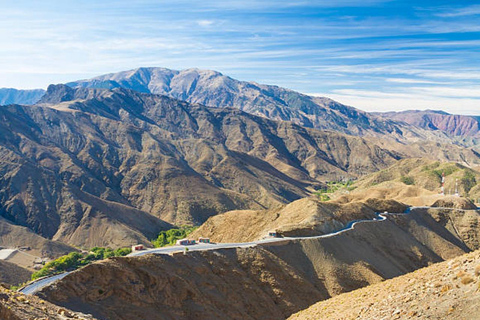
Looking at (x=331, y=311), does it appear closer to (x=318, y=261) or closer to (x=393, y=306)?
(x=393, y=306)

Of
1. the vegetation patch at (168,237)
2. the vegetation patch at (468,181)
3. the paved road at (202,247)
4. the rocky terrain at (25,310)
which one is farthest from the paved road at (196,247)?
the vegetation patch at (468,181)

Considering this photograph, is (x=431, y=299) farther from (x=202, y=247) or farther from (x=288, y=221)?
(x=288, y=221)

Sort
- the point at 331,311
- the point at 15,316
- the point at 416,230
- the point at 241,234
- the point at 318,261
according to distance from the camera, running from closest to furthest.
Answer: the point at 15,316, the point at 331,311, the point at 318,261, the point at 241,234, the point at 416,230

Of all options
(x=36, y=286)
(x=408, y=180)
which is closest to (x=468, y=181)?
(x=408, y=180)

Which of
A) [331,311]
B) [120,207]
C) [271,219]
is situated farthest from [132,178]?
[331,311]

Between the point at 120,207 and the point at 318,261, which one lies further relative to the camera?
the point at 120,207

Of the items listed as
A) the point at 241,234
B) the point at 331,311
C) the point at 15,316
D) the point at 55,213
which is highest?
the point at 15,316
